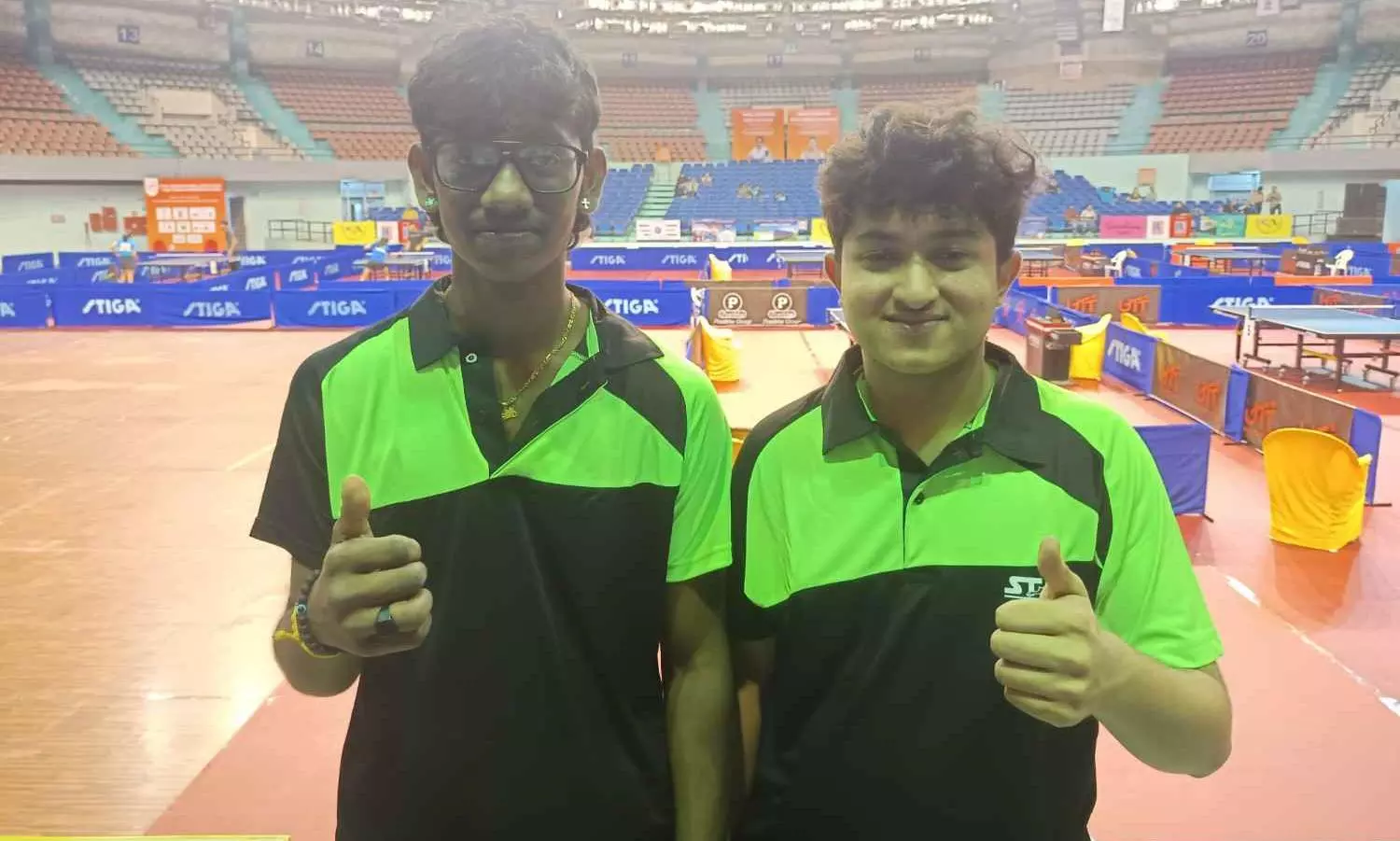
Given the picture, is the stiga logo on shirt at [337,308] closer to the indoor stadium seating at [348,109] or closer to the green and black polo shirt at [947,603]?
the green and black polo shirt at [947,603]

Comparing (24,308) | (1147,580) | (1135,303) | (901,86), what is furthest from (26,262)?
(901,86)

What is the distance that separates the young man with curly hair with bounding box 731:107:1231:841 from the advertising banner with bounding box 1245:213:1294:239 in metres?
36.5

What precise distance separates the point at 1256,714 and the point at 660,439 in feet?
15.0

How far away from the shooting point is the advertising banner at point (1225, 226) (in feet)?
110

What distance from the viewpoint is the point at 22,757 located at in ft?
16.5

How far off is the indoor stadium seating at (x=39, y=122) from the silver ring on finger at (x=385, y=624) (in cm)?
3615

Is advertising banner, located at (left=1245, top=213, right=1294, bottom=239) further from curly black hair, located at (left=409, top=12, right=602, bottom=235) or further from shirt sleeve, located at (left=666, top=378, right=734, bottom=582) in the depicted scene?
curly black hair, located at (left=409, top=12, right=602, bottom=235)

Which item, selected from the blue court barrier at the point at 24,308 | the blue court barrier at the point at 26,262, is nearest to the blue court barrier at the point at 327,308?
the blue court barrier at the point at 24,308

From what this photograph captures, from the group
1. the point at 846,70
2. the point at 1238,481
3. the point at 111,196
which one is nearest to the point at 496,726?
the point at 1238,481

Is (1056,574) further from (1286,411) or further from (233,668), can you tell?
(1286,411)

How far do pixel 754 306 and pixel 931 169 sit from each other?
1838 cm

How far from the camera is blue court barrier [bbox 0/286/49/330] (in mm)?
20266

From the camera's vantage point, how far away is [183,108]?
39469 millimetres

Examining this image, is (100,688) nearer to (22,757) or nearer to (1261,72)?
(22,757)
